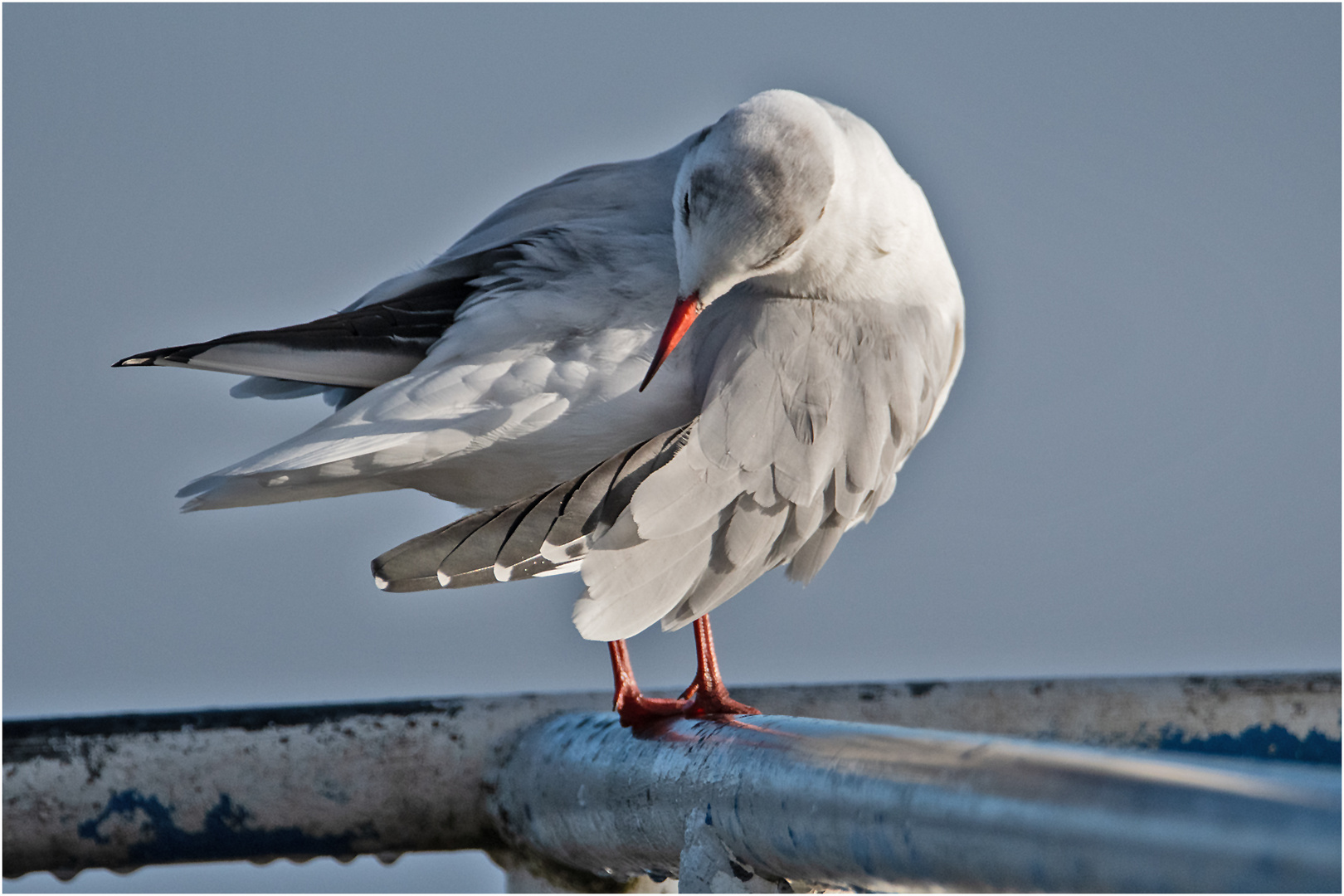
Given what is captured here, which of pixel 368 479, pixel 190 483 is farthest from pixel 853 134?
pixel 190 483

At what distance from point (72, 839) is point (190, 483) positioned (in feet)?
0.86

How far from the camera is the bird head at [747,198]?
0.79 meters

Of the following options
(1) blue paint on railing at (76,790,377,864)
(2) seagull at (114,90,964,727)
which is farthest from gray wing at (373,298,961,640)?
(1) blue paint on railing at (76,790,377,864)

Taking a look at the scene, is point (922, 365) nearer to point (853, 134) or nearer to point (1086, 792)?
point (853, 134)

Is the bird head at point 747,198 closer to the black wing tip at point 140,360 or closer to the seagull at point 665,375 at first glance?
the seagull at point 665,375

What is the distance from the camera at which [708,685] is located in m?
1.10

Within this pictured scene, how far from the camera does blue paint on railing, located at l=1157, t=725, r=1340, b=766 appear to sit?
39.0 inches

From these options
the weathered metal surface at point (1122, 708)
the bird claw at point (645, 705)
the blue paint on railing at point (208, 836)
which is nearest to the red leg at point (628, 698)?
the bird claw at point (645, 705)

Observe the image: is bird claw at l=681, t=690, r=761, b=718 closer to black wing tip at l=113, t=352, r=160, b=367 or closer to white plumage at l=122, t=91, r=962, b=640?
white plumage at l=122, t=91, r=962, b=640

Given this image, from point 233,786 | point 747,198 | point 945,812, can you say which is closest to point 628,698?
point 233,786

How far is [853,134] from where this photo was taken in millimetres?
979

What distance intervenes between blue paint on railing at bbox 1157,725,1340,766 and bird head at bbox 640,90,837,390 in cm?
54

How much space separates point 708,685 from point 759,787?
569 mm

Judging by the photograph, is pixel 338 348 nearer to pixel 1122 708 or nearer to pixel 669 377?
pixel 669 377
